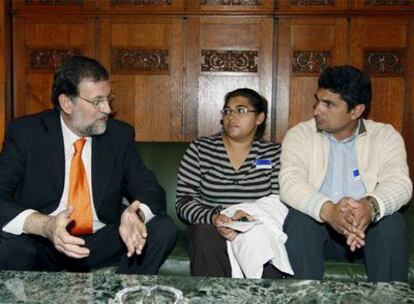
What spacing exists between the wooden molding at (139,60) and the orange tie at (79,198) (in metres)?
1.02

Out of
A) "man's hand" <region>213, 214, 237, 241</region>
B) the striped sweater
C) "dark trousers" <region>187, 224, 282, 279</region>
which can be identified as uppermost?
the striped sweater

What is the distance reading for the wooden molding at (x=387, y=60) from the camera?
3006 millimetres

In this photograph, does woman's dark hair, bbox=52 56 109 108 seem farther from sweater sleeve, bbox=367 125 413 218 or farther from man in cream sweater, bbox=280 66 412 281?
sweater sleeve, bbox=367 125 413 218

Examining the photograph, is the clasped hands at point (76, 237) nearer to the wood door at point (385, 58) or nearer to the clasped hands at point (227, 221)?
the clasped hands at point (227, 221)

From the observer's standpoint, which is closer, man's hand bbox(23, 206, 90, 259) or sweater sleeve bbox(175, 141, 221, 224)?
man's hand bbox(23, 206, 90, 259)

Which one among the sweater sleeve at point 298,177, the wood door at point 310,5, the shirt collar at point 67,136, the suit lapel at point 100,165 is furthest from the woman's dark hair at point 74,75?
the wood door at point 310,5

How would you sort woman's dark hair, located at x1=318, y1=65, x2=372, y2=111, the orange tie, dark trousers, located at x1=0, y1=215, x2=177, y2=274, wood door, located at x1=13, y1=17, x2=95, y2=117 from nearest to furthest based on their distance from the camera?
dark trousers, located at x1=0, y1=215, x2=177, y2=274, the orange tie, woman's dark hair, located at x1=318, y1=65, x2=372, y2=111, wood door, located at x1=13, y1=17, x2=95, y2=117

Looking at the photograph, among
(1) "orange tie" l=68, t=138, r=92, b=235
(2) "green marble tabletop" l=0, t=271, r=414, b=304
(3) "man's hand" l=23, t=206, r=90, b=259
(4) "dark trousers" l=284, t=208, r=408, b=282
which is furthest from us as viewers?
(1) "orange tie" l=68, t=138, r=92, b=235

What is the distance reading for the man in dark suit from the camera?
2.07 m

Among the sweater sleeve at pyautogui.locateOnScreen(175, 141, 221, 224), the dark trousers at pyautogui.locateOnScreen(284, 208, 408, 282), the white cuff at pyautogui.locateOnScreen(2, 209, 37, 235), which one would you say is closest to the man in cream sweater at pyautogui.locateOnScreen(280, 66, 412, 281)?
the dark trousers at pyautogui.locateOnScreen(284, 208, 408, 282)

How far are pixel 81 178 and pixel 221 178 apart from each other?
2.12 feet

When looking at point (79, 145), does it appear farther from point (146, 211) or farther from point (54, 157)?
point (146, 211)

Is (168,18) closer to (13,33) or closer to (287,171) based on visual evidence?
(13,33)

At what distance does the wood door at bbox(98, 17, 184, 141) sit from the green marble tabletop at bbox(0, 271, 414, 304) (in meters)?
1.63
